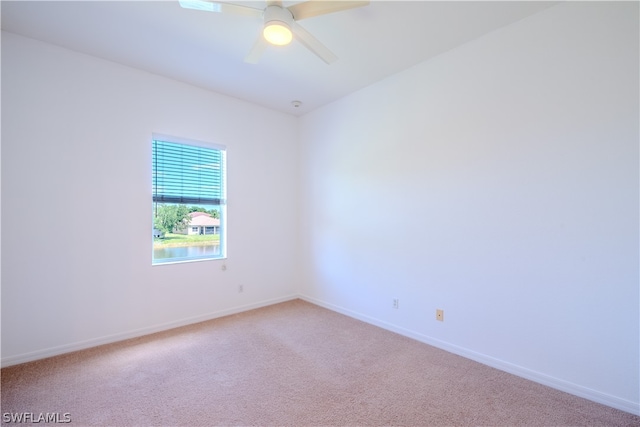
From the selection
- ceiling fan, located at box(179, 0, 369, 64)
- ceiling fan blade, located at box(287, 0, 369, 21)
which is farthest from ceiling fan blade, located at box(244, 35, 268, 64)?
ceiling fan blade, located at box(287, 0, 369, 21)

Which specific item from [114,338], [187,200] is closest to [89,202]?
[187,200]

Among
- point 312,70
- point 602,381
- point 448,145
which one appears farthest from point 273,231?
point 602,381

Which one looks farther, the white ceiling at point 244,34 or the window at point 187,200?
the window at point 187,200

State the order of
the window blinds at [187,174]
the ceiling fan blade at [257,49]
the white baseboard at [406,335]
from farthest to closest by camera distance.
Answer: the window blinds at [187,174], the ceiling fan blade at [257,49], the white baseboard at [406,335]

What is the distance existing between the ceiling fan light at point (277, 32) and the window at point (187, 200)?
6.40 ft

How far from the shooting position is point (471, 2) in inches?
84.4

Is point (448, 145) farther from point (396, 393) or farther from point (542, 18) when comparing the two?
point (396, 393)

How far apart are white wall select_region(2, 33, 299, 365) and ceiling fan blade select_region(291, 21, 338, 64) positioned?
1971 millimetres

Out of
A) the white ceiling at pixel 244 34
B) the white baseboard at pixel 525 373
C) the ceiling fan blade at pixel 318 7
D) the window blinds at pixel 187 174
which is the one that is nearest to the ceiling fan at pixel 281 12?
the ceiling fan blade at pixel 318 7

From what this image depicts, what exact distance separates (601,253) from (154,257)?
13.2ft

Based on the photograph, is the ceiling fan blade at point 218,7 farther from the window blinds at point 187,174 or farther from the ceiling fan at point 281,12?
the window blinds at point 187,174

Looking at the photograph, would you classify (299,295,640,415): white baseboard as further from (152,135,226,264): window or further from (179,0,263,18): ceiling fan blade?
(179,0,263,18): ceiling fan blade

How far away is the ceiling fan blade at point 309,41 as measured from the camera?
79.1 inches

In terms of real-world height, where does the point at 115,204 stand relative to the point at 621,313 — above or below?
above
